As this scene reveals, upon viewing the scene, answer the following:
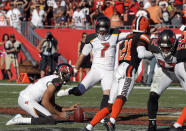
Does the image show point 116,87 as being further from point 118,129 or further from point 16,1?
point 16,1

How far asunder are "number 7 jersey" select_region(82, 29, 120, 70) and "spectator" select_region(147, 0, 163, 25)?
364 inches

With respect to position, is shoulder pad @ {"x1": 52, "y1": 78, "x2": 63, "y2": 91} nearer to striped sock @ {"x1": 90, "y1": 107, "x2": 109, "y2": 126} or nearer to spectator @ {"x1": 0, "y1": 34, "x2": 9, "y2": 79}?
striped sock @ {"x1": 90, "y1": 107, "x2": 109, "y2": 126}

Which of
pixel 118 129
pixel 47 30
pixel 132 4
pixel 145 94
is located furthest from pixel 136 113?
pixel 47 30

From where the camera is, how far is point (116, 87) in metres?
7.88

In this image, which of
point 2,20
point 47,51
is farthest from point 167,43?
point 2,20

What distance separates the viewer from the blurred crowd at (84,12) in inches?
713

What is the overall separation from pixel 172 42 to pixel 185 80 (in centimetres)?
59

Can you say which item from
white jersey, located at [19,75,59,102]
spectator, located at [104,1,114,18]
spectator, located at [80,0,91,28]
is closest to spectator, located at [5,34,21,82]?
spectator, located at [80,0,91,28]

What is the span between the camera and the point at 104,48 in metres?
9.02

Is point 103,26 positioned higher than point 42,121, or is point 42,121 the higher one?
point 103,26

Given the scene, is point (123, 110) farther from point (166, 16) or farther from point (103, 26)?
point (166, 16)

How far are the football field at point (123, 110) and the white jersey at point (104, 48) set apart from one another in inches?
39.4

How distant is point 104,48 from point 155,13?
945cm

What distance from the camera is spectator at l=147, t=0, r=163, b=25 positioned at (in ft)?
59.4
